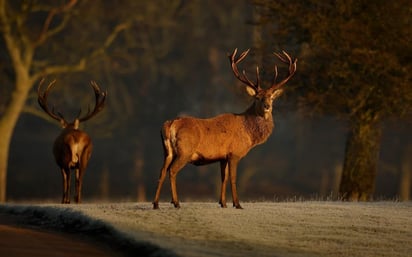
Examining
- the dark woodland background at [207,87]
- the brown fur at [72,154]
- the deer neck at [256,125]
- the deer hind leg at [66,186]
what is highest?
the dark woodland background at [207,87]

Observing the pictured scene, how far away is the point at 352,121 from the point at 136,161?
31604 millimetres

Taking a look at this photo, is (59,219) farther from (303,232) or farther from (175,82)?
(175,82)

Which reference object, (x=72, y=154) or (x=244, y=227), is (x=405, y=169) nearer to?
(x=72, y=154)

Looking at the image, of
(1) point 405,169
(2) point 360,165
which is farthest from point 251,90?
(1) point 405,169

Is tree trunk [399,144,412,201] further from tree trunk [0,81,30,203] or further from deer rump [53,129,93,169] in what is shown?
deer rump [53,129,93,169]

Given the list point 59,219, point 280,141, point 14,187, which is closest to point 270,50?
point 59,219

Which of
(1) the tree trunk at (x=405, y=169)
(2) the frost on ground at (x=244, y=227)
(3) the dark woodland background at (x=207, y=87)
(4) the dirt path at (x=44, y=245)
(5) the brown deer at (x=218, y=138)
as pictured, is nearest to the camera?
(4) the dirt path at (x=44, y=245)

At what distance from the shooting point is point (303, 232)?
17047 millimetres

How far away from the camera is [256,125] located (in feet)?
65.6

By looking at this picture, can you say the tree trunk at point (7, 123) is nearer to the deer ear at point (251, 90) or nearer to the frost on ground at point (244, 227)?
the frost on ground at point (244, 227)

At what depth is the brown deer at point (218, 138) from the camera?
744 inches

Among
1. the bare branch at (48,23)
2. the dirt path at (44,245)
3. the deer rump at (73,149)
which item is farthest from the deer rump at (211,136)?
the bare branch at (48,23)

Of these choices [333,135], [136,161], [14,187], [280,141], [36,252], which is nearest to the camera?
[36,252]

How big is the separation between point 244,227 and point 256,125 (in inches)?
134
